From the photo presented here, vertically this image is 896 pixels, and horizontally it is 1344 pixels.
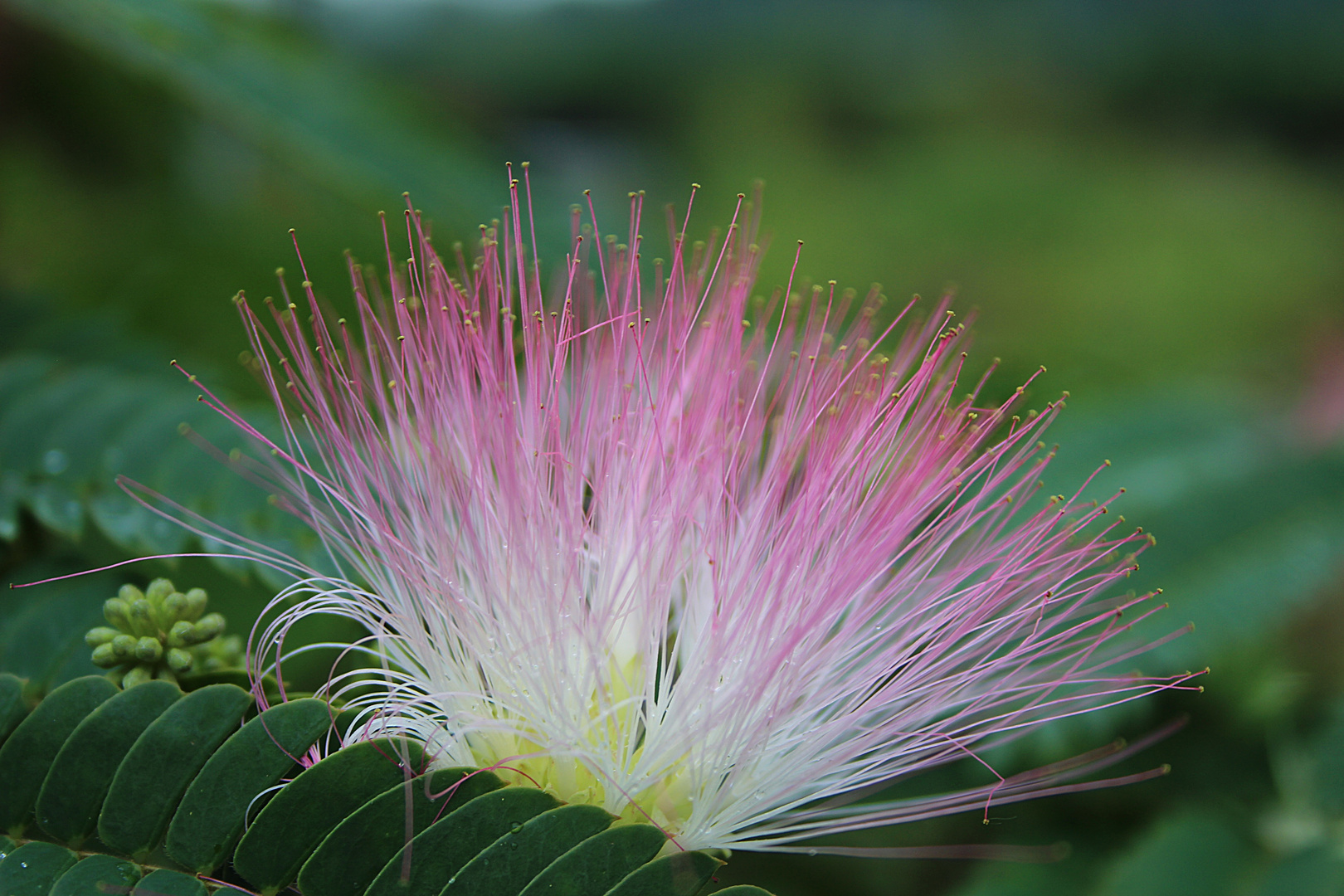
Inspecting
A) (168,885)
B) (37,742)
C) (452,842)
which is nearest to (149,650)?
(37,742)

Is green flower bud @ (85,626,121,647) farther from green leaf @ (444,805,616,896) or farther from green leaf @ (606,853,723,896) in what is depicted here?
green leaf @ (606,853,723,896)

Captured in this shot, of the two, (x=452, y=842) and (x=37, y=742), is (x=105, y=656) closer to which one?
(x=37, y=742)

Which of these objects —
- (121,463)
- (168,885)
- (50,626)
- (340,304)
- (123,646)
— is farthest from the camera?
(340,304)

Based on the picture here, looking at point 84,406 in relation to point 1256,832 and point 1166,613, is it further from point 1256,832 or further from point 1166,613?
point 1256,832

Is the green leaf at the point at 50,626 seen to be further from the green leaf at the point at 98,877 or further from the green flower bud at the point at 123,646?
the green leaf at the point at 98,877

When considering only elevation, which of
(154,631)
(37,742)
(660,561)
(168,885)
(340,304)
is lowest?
(168,885)

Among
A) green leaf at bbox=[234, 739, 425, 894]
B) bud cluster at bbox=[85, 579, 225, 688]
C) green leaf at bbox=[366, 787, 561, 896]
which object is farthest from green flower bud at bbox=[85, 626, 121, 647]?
green leaf at bbox=[366, 787, 561, 896]

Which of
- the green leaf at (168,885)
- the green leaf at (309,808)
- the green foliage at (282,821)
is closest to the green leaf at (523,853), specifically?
the green foliage at (282,821)
